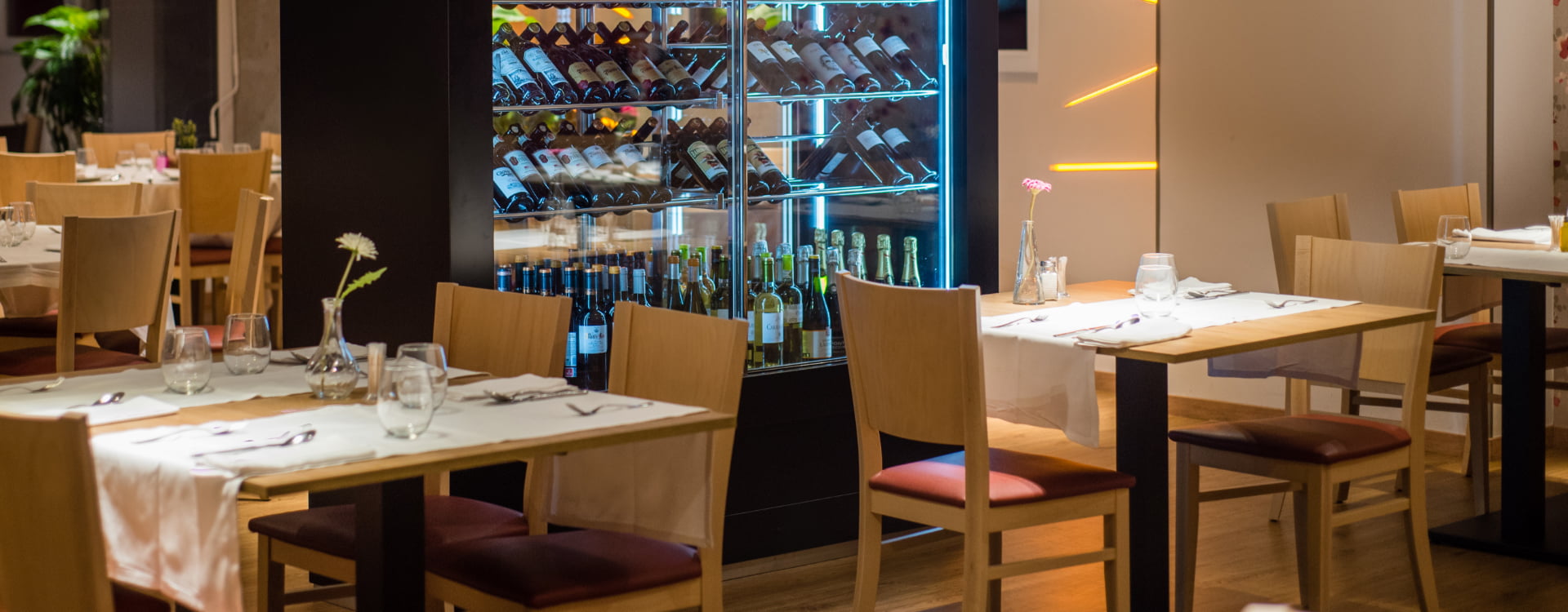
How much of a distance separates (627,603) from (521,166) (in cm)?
157

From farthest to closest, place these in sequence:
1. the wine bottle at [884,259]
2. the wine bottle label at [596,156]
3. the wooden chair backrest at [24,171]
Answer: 1. the wooden chair backrest at [24,171]
2. the wine bottle at [884,259]
3. the wine bottle label at [596,156]

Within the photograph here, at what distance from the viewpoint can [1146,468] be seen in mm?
3115

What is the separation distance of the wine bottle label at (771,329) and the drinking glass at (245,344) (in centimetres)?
161

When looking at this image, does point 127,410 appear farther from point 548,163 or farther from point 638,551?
point 548,163

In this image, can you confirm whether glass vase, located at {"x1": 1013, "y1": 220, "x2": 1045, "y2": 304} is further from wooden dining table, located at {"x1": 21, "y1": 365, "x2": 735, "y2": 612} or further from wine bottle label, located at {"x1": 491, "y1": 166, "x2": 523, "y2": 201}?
wooden dining table, located at {"x1": 21, "y1": 365, "x2": 735, "y2": 612}

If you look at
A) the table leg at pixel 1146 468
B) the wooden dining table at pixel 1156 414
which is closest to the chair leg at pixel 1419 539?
the wooden dining table at pixel 1156 414

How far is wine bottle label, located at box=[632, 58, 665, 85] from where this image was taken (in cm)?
389

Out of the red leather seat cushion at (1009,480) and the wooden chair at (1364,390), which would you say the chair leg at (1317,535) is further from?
the wooden chair at (1364,390)

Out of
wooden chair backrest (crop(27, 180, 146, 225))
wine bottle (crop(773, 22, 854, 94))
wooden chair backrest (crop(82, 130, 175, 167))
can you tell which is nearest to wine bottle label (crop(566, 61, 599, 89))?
wine bottle (crop(773, 22, 854, 94))

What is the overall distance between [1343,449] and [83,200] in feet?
14.1

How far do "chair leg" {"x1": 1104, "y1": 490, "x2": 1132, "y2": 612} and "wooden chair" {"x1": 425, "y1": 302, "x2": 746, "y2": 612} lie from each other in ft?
2.92

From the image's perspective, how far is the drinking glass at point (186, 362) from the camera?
2.48 meters

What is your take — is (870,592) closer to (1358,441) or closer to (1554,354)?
(1358,441)

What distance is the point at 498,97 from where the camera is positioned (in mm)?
3643
